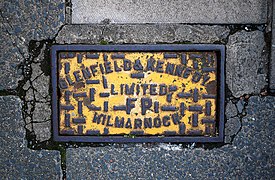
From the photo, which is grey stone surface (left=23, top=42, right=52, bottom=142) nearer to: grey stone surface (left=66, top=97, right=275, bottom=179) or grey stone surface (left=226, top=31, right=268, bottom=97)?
grey stone surface (left=66, top=97, right=275, bottom=179)

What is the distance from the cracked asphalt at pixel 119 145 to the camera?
2320mm

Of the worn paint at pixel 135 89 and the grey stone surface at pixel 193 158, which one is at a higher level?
the worn paint at pixel 135 89

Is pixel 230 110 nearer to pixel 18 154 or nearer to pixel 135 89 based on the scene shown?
pixel 135 89

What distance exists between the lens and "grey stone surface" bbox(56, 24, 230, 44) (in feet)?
7.59

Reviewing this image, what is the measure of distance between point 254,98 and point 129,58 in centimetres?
82

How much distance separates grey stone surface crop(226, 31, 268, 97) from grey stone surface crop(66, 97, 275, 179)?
0.37ft

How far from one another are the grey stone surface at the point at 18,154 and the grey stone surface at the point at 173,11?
2.39 feet

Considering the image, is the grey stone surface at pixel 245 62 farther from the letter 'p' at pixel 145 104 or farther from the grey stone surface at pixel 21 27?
the grey stone surface at pixel 21 27

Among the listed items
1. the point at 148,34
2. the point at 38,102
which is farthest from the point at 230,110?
the point at 38,102

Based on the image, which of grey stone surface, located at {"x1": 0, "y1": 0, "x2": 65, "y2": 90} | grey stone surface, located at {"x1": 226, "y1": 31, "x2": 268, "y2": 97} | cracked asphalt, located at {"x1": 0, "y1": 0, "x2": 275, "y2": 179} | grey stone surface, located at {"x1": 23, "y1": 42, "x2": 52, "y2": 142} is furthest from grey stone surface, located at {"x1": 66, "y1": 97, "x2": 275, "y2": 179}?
grey stone surface, located at {"x1": 0, "y1": 0, "x2": 65, "y2": 90}

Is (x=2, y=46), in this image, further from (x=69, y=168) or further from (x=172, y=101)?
(x=172, y=101)

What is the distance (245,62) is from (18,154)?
5.07ft

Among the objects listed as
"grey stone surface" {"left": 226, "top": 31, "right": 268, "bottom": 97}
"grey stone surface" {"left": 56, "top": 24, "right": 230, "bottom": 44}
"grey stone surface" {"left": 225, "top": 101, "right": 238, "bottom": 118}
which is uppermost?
"grey stone surface" {"left": 56, "top": 24, "right": 230, "bottom": 44}

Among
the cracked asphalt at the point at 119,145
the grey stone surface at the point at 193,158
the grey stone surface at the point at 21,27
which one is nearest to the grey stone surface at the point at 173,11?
the cracked asphalt at the point at 119,145
